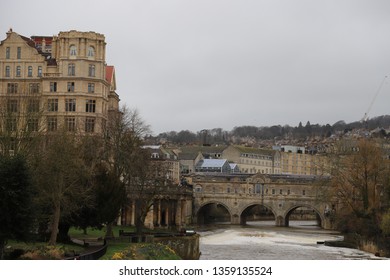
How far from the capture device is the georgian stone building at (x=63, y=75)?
1743 inches

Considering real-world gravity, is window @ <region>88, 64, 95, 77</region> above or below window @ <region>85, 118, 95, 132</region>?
above

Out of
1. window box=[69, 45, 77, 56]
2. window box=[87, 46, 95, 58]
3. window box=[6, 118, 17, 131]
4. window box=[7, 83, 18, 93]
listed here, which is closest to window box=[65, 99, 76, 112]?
window box=[69, 45, 77, 56]

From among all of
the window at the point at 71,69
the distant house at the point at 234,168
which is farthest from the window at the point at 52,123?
the distant house at the point at 234,168

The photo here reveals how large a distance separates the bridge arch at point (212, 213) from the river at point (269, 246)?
14257mm

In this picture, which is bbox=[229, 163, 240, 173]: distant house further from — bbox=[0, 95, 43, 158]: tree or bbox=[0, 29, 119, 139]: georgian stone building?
bbox=[0, 95, 43, 158]: tree

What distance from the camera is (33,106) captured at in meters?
38.0

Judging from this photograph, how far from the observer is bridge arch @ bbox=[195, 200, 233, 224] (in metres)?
83.6

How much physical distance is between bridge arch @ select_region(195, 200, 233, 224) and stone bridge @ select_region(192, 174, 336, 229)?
124mm

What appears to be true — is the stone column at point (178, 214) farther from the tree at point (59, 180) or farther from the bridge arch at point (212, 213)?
the tree at point (59, 180)

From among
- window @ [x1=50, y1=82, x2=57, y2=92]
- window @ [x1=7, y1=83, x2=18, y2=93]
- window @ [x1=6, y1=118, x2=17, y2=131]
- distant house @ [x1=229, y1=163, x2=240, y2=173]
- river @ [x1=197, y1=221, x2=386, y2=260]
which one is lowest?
river @ [x1=197, y1=221, x2=386, y2=260]

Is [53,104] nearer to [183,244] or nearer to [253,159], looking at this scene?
[183,244]

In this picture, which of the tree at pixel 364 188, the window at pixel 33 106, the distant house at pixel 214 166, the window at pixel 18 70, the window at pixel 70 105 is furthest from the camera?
the distant house at pixel 214 166

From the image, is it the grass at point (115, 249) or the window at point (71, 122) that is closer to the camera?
the grass at point (115, 249)

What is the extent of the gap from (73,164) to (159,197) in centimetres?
2569
